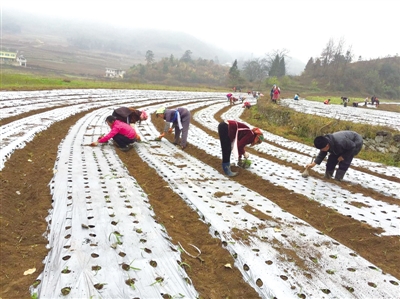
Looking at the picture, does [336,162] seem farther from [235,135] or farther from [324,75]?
[324,75]

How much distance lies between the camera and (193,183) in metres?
4.73

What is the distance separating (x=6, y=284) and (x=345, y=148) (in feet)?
16.2

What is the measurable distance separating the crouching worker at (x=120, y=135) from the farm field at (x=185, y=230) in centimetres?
57

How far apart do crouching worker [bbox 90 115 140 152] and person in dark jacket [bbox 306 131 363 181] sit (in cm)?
394

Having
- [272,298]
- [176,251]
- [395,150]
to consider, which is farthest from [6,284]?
[395,150]

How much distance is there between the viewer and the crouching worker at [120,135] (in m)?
6.46

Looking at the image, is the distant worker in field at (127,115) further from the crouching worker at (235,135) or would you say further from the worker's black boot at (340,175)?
the worker's black boot at (340,175)

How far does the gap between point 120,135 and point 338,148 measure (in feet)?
14.6

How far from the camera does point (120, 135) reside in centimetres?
665

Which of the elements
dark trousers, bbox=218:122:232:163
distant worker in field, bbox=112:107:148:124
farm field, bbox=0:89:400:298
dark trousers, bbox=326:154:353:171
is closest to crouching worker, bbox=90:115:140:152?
distant worker in field, bbox=112:107:148:124

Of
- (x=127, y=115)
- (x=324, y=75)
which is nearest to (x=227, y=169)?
(x=127, y=115)

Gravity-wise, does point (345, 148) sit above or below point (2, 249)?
above

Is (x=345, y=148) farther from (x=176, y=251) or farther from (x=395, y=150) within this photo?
(x=395, y=150)

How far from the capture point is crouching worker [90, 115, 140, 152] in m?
6.46
